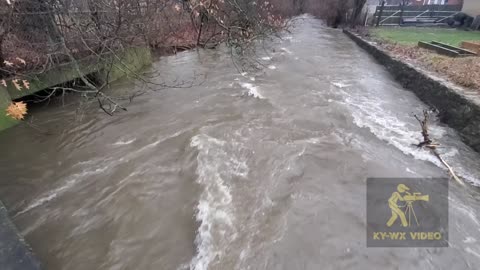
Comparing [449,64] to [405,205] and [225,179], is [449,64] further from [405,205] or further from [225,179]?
[225,179]

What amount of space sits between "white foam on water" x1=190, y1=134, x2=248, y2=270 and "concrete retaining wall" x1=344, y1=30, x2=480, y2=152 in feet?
16.0

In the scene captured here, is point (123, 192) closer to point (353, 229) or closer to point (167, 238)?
point (167, 238)

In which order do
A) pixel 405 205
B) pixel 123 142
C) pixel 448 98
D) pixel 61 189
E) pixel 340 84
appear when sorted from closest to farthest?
pixel 405 205 < pixel 61 189 < pixel 123 142 < pixel 448 98 < pixel 340 84

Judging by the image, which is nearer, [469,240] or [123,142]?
[469,240]

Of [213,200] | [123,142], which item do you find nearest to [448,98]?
[213,200]

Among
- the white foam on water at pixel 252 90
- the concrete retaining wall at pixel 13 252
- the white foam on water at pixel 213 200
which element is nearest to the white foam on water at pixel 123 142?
the white foam on water at pixel 213 200

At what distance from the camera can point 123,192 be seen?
4957 mm

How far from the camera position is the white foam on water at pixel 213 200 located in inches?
154

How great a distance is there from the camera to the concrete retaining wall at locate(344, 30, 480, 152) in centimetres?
638

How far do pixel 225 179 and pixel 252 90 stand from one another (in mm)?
4888

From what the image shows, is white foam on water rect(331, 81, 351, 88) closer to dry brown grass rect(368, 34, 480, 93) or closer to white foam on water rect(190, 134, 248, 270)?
dry brown grass rect(368, 34, 480, 93)

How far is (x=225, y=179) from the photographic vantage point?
521 centimetres

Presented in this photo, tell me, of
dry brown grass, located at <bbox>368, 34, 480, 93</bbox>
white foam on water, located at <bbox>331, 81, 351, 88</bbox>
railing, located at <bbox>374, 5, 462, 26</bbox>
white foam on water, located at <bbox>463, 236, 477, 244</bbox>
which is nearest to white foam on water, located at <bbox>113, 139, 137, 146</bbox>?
white foam on water, located at <bbox>463, 236, 477, 244</bbox>

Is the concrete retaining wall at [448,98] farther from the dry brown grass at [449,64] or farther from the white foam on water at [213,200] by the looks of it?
the white foam on water at [213,200]
